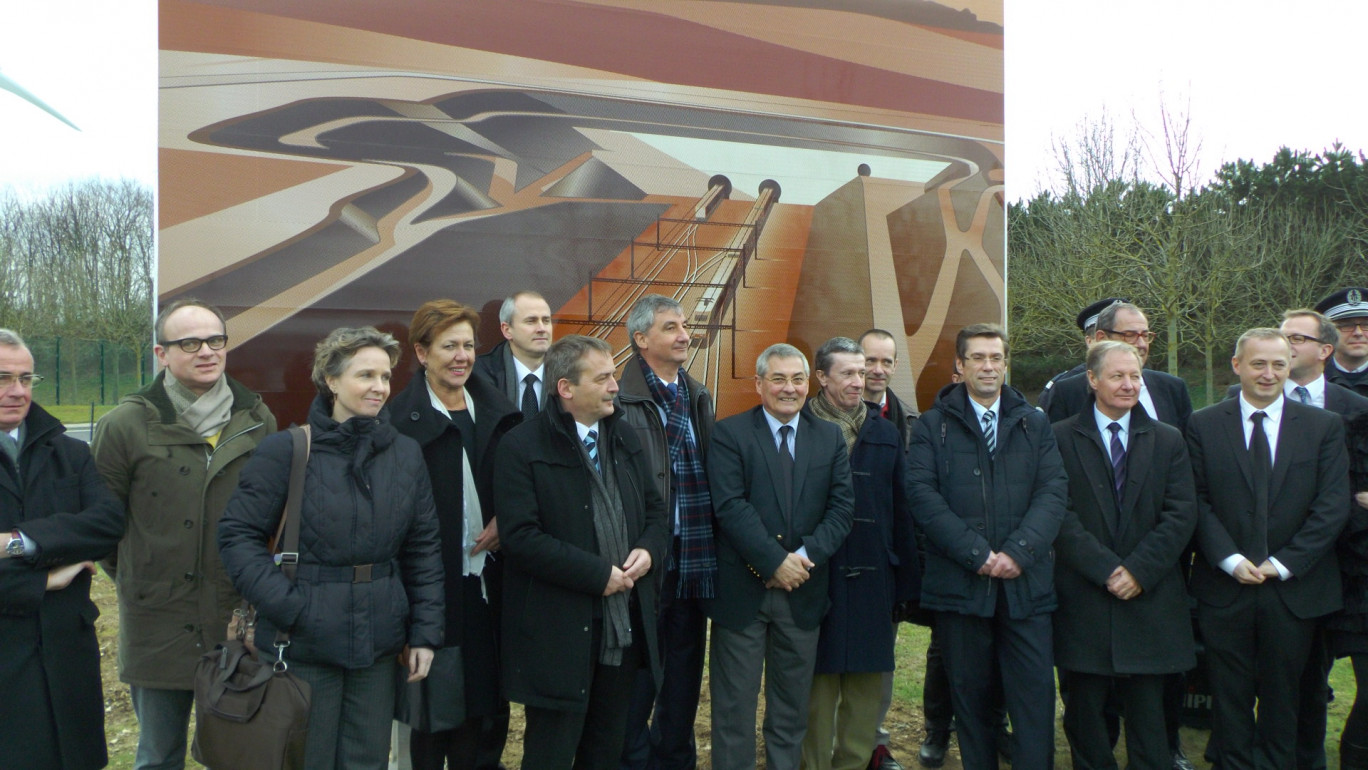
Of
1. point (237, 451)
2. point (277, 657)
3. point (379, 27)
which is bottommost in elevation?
point (277, 657)

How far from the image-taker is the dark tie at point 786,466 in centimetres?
345

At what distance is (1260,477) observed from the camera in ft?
11.4

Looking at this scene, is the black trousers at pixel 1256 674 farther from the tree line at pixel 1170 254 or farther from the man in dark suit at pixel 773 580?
the tree line at pixel 1170 254

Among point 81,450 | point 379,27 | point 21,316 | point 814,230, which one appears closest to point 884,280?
point 814,230

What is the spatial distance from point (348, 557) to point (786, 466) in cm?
165

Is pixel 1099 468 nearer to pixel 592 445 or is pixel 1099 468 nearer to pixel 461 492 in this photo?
pixel 592 445

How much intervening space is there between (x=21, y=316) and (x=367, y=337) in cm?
1381

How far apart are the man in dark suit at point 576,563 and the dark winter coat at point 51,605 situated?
123 centimetres

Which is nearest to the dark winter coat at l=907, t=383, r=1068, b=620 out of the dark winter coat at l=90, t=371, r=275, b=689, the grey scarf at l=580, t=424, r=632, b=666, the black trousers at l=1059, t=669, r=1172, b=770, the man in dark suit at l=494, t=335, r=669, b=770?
the black trousers at l=1059, t=669, r=1172, b=770

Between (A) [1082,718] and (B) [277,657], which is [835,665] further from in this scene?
(B) [277,657]

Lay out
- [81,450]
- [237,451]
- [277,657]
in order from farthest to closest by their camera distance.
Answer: [237,451], [81,450], [277,657]

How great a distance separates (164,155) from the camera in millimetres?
3582

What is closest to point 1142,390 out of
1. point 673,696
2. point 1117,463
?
point 1117,463

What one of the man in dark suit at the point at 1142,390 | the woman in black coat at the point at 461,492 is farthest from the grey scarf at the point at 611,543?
the man in dark suit at the point at 1142,390
